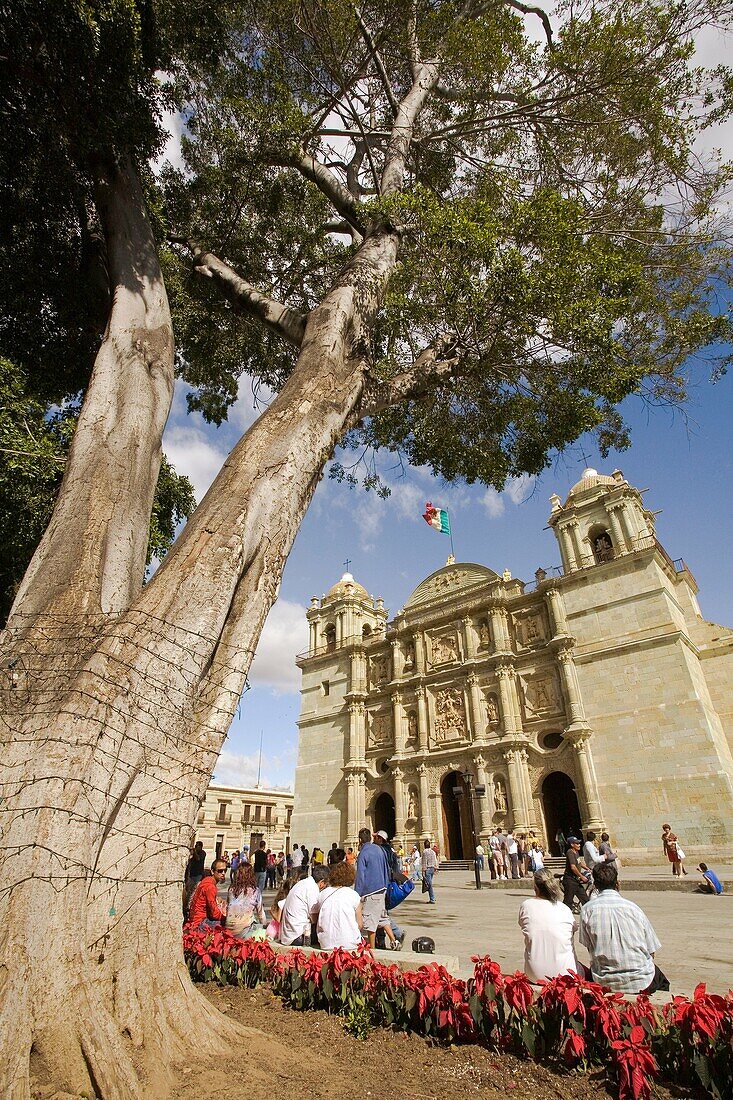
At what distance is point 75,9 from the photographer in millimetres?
4852

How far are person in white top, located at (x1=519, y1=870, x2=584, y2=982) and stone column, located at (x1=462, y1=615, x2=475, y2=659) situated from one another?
19828mm

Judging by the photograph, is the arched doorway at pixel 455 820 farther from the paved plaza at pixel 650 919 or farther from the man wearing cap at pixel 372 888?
the man wearing cap at pixel 372 888

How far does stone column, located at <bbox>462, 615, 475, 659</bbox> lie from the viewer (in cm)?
2340

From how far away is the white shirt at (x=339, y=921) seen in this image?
4609mm

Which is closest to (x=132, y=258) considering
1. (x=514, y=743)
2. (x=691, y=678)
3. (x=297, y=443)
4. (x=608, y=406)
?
(x=297, y=443)

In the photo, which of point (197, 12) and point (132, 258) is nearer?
point (132, 258)

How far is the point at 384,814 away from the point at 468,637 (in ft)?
29.3

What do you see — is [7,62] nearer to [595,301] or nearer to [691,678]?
[595,301]

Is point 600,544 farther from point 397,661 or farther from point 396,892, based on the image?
point 396,892

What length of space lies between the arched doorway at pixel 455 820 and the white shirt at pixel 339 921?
1758cm

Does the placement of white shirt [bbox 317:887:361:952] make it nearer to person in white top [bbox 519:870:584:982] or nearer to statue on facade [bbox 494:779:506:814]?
person in white top [bbox 519:870:584:982]

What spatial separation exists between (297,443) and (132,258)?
273cm

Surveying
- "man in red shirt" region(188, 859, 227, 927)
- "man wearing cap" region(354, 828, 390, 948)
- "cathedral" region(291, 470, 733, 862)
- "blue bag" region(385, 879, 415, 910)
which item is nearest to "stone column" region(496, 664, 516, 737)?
"cathedral" region(291, 470, 733, 862)

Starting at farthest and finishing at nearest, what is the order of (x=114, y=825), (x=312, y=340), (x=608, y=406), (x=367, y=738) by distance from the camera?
(x=367, y=738), (x=608, y=406), (x=312, y=340), (x=114, y=825)
